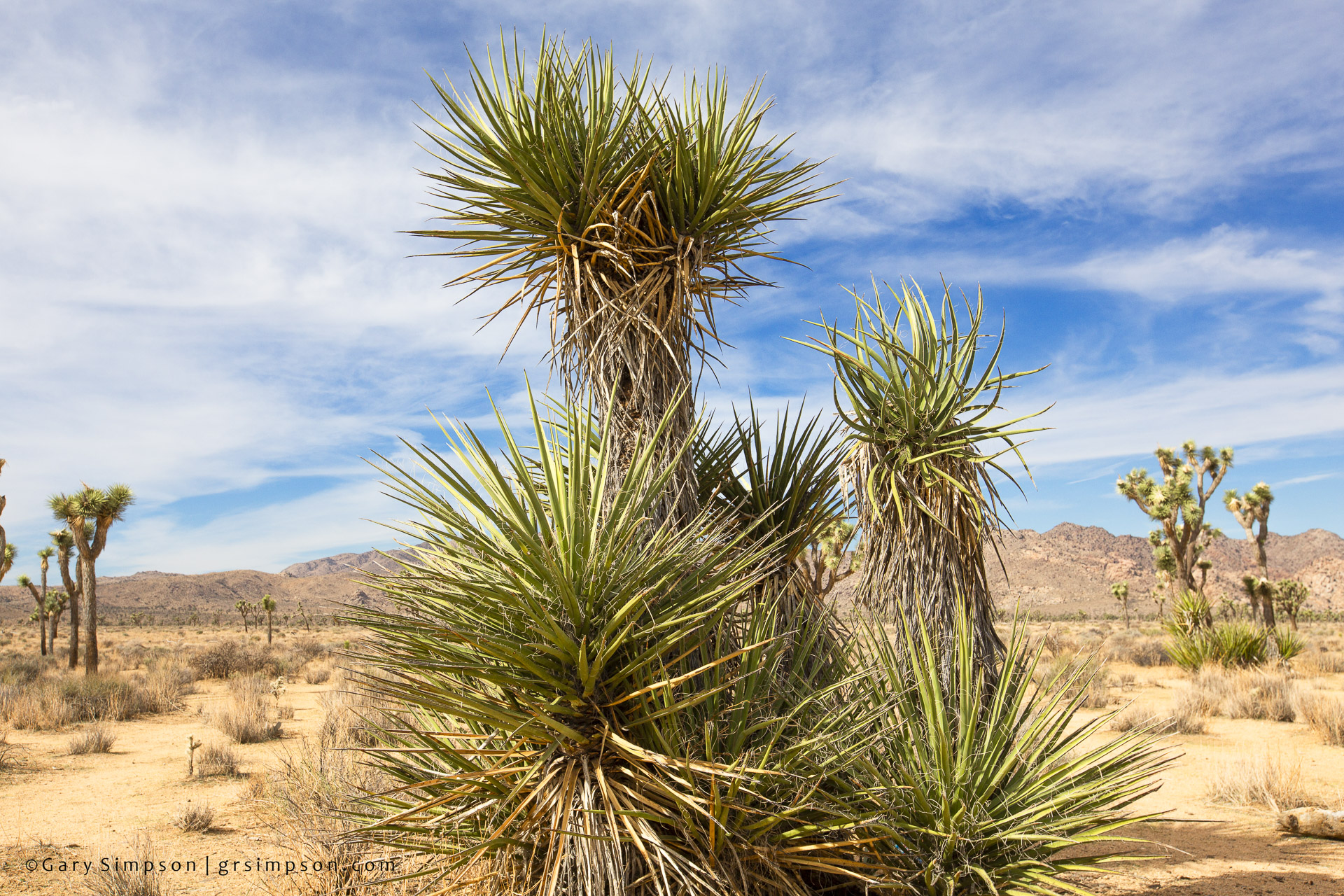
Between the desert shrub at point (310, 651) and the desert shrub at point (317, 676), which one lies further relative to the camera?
the desert shrub at point (310, 651)

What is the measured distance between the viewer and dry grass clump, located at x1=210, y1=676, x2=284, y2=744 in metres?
12.6

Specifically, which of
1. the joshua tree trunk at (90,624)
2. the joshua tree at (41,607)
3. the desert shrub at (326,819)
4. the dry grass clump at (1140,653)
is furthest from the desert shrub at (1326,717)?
the joshua tree at (41,607)

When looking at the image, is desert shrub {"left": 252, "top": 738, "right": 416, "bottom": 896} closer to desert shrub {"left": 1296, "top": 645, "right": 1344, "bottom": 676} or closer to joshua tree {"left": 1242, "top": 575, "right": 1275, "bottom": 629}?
desert shrub {"left": 1296, "top": 645, "right": 1344, "bottom": 676}

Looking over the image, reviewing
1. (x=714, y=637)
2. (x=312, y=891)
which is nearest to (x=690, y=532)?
(x=714, y=637)

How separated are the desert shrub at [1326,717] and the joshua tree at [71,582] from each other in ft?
99.8

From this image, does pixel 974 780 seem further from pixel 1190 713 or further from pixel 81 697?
pixel 81 697

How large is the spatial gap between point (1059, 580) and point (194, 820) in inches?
4430

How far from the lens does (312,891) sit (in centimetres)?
543

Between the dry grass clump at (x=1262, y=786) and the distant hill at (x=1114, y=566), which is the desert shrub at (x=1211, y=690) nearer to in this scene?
the dry grass clump at (x=1262, y=786)

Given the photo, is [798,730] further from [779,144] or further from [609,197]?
[779,144]

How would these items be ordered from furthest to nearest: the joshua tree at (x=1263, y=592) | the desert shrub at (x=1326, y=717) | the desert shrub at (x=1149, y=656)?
the joshua tree at (x=1263, y=592) < the desert shrub at (x=1149, y=656) < the desert shrub at (x=1326, y=717)

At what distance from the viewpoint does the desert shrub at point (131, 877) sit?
5.73 m

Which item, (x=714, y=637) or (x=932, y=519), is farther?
(x=932, y=519)

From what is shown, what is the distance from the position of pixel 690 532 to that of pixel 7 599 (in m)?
116
